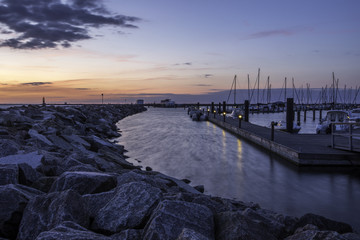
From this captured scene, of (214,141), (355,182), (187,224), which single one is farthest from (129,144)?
(187,224)

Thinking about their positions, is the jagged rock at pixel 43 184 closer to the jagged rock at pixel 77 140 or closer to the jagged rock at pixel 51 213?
the jagged rock at pixel 51 213

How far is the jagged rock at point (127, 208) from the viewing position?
144 inches

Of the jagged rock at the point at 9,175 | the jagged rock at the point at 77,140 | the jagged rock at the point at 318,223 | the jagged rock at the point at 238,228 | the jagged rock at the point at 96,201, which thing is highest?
the jagged rock at the point at 9,175

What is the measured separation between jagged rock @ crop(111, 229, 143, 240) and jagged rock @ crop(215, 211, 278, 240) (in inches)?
36.8

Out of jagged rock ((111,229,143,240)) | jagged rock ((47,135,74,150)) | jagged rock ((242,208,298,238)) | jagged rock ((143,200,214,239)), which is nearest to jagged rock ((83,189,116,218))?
jagged rock ((111,229,143,240))

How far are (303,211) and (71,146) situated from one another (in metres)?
8.45

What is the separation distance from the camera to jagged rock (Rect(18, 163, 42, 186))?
210 inches

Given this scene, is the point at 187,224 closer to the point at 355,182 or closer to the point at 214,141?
the point at 355,182

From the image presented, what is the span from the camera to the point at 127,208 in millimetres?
3793

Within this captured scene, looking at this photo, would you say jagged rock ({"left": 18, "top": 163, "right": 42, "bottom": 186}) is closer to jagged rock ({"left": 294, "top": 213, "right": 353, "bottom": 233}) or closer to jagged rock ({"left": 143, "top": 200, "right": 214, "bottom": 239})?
jagged rock ({"left": 143, "top": 200, "right": 214, "bottom": 239})

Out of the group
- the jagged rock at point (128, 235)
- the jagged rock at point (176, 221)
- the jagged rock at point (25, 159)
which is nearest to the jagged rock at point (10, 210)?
the jagged rock at point (128, 235)

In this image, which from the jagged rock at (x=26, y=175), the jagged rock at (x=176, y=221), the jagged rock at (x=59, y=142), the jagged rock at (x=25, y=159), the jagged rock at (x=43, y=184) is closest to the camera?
the jagged rock at (x=176, y=221)

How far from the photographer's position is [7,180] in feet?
15.6

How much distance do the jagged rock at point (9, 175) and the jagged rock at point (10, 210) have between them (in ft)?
2.47
